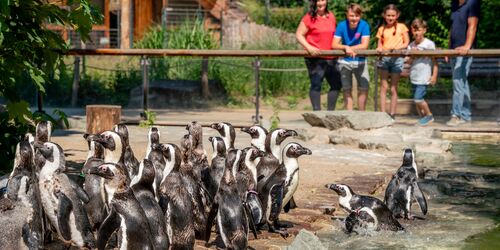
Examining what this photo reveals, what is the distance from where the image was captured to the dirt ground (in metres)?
8.95

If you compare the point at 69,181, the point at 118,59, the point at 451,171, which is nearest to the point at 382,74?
the point at 451,171

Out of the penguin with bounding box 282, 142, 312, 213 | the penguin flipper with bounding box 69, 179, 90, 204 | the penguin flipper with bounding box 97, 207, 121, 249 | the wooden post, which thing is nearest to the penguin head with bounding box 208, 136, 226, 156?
the penguin with bounding box 282, 142, 312, 213

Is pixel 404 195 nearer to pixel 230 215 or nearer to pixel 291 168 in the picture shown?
pixel 291 168

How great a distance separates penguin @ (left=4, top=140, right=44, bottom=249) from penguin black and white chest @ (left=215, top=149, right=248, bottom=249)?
133 centimetres

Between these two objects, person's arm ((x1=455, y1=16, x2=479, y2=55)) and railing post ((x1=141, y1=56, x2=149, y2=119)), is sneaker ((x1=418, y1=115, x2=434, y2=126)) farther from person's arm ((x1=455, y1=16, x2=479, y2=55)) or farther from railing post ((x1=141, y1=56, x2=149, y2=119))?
railing post ((x1=141, y1=56, x2=149, y2=119))

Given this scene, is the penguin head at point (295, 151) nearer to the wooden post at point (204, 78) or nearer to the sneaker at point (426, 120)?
the sneaker at point (426, 120)

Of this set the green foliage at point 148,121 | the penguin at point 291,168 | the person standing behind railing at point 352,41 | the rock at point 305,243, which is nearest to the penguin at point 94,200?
the rock at point 305,243

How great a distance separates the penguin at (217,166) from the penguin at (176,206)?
3.15 feet

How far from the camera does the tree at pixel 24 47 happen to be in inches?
352

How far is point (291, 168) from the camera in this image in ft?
29.0

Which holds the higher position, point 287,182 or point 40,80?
point 40,80

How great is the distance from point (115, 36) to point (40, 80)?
806 inches

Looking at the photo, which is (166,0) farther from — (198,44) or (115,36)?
(198,44)

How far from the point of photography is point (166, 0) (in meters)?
28.7
